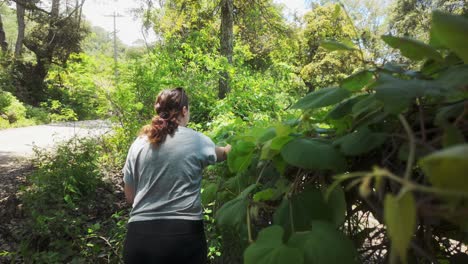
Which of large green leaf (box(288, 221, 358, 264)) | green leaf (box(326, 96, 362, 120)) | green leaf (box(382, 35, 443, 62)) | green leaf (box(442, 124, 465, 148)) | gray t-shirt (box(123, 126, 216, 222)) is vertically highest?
green leaf (box(382, 35, 443, 62))

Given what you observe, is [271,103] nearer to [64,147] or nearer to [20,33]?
[64,147]

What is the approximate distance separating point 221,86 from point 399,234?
6361 mm

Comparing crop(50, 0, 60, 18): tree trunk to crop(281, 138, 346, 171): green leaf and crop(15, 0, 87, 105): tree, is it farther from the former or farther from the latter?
crop(281, 138, 346, 171): green leaf

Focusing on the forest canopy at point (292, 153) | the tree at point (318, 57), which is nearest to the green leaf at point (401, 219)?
the forest canopy at point (292, 153)

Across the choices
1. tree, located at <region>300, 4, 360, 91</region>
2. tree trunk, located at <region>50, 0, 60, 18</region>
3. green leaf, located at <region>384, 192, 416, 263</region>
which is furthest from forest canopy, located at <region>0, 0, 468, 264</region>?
tree trunk, located at <region>50, 0, 60, 18</region>

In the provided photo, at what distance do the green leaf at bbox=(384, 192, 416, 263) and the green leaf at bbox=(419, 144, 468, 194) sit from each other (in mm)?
27

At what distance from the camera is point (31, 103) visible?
2319 centimetres

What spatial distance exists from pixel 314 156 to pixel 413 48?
255mm

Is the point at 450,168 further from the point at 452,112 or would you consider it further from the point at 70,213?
the point at 70,213

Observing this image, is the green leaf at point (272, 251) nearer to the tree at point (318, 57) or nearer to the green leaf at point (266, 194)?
the green leaf at point (266, 194)

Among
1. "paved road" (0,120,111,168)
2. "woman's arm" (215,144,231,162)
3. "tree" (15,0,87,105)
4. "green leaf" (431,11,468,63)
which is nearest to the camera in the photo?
"green leaf" (431,11,468,63)

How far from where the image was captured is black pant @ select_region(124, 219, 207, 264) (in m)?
2.18

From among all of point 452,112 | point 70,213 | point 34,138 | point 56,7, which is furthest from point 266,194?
point 56,7

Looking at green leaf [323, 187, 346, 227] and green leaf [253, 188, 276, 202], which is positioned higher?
green leaf [323, 187, 346, 227]
